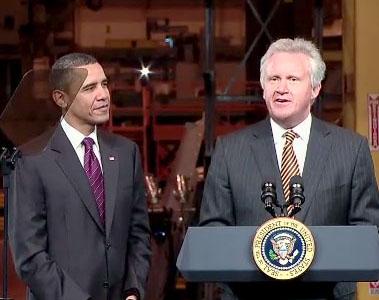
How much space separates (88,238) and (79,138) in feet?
1.07

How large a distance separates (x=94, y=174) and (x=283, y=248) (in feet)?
3.39

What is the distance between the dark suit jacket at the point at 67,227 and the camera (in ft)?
11.0

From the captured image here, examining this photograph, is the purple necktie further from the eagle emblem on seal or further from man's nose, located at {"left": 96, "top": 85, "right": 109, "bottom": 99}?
the eagle emblem on seal

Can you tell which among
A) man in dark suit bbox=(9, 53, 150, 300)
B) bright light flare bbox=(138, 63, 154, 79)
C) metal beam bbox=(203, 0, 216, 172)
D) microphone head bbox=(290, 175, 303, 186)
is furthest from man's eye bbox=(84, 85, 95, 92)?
bright light flare bbox=(138, 63, 154, 79)

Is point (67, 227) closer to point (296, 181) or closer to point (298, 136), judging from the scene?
point (298, 136)

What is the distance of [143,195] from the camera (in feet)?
11.8

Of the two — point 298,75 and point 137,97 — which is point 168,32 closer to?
point 137,97

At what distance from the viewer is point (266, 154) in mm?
3057

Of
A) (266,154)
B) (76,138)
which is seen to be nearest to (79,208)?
(76,138)

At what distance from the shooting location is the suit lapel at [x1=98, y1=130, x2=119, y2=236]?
3.44 meters

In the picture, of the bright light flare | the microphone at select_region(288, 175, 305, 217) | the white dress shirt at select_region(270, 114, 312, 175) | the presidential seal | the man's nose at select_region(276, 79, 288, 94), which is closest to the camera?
the presidential seal

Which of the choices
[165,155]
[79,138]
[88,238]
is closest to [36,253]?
[88,238]

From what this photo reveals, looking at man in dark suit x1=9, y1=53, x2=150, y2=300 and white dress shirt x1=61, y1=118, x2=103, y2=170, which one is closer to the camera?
man in dark suit x1=9, y1=53, x2=150, y2=300

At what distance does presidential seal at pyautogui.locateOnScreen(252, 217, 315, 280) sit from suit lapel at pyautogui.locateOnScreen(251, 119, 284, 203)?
1.13 feet
